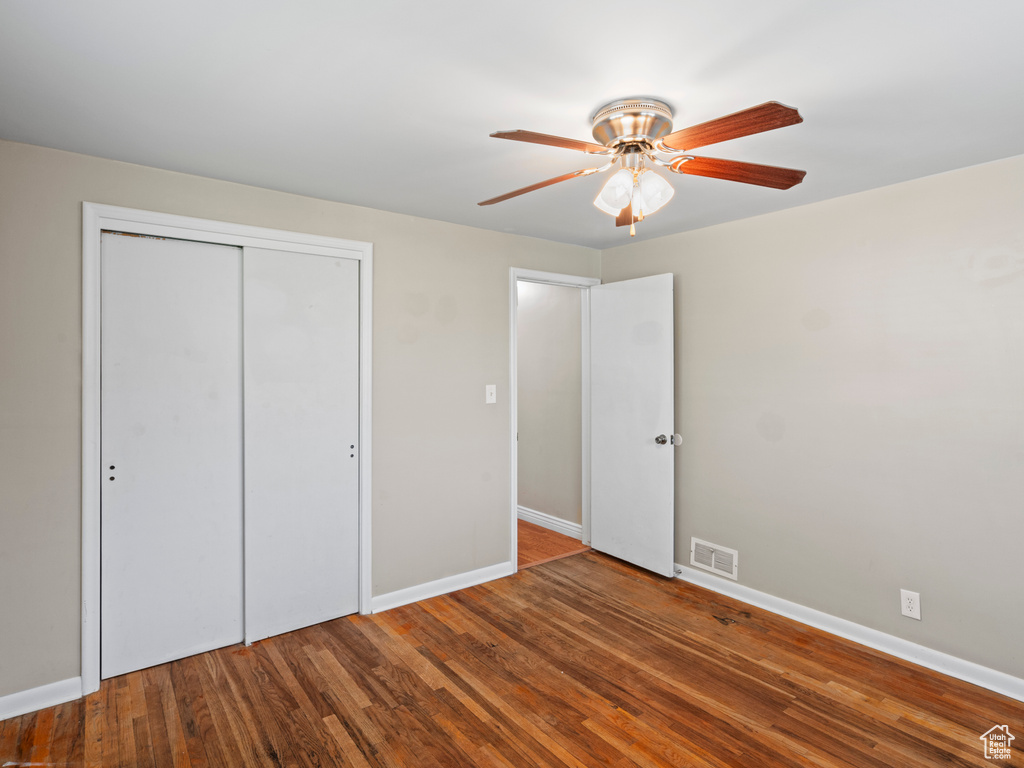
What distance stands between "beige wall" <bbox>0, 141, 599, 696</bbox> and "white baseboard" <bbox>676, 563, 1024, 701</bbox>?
4.73 ft

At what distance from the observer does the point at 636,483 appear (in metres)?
→ 3.79

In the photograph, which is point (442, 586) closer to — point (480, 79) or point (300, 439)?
point (300, 439)

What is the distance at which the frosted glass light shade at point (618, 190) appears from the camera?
1.76 m

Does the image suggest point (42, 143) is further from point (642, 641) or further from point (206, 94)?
point (642, 641)

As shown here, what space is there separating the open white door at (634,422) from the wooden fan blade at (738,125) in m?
2.00

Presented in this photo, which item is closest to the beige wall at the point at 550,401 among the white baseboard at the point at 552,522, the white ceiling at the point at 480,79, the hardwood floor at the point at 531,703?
the white baseboard at the point at 552,522

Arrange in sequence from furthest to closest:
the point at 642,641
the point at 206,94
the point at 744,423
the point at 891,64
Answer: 1. the point at 744,423
2. the point at 642,641
3. the point at 206,94
4. the point at 891,64

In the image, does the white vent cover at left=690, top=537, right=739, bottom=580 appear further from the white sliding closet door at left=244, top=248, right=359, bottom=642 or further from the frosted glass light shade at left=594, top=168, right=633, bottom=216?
the frosted glass light shade at left=594, top=168, right=633, bottom=216

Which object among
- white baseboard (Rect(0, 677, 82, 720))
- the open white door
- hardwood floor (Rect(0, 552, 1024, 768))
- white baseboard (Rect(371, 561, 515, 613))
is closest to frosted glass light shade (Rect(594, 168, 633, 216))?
the open white door

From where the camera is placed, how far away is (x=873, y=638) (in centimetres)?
274

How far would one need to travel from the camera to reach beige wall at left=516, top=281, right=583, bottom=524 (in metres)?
4.50

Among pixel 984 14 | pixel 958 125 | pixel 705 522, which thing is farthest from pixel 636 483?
pixel 984 14

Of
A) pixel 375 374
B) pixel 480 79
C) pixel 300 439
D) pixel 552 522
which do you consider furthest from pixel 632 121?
pixel 552 522

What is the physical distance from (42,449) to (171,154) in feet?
4.41
